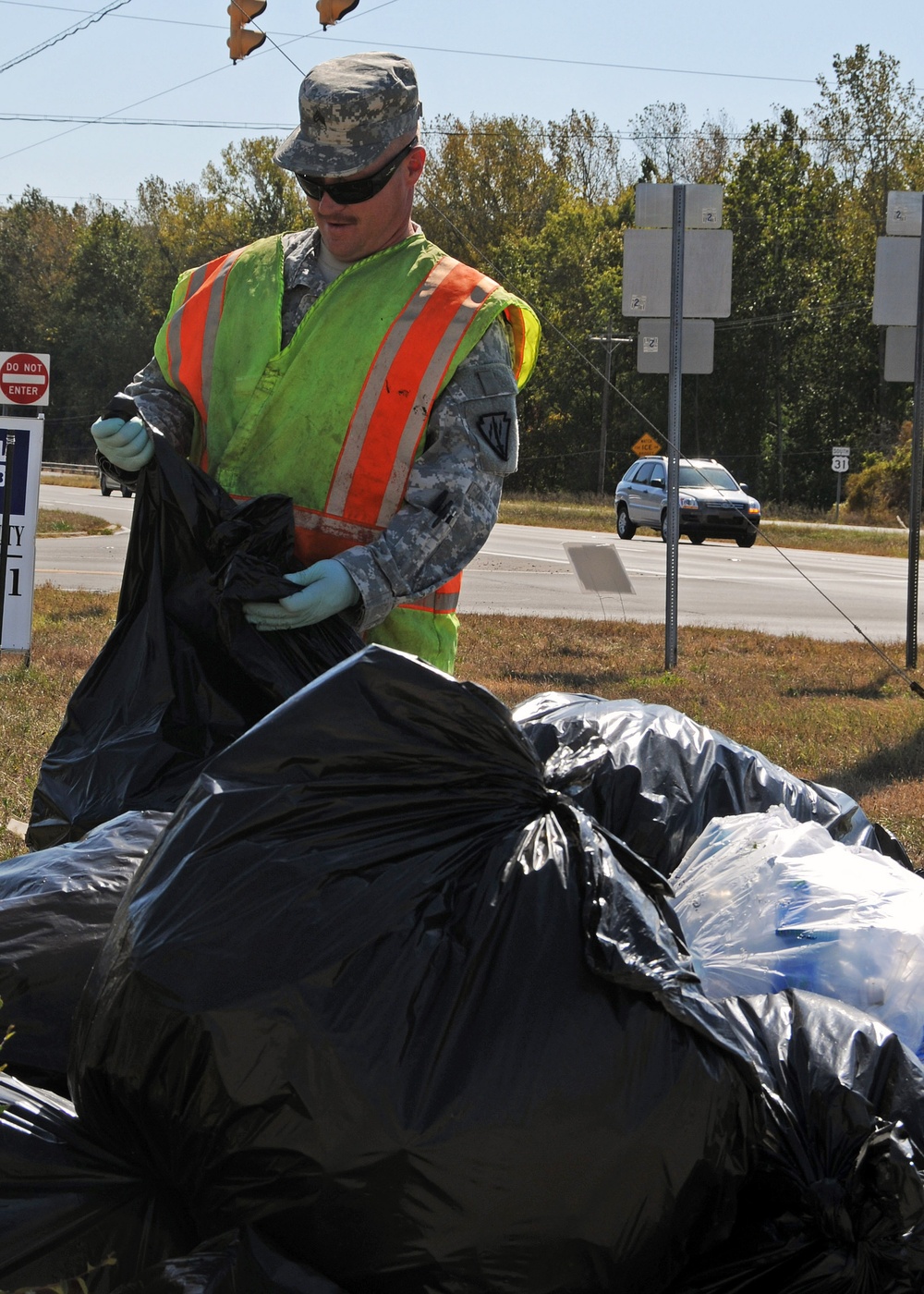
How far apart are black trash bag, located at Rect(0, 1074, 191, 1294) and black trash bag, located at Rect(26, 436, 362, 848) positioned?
2.52ft

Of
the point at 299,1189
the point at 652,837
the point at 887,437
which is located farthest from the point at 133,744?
the point at 887,437

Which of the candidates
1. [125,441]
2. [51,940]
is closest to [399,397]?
[125,441]

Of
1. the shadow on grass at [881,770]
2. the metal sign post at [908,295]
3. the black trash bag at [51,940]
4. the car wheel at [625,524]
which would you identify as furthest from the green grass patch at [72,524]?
the black trash bag at [51,940]

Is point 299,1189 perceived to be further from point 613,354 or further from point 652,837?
point 613,354

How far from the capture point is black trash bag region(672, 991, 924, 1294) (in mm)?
1485

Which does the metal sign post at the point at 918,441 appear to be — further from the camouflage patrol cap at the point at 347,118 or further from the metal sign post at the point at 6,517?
the camouflage patrol cap at the point at 347,118

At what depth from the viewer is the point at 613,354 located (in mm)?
42531

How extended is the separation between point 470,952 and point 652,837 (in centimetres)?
104

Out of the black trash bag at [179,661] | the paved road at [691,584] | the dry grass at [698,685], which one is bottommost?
the paved road at [691,584]

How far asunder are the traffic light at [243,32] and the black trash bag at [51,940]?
24.4 ft

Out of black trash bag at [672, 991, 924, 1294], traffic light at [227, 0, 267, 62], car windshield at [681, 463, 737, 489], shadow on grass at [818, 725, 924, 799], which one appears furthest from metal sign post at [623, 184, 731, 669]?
car windshield at [681, 463, 737, 489]

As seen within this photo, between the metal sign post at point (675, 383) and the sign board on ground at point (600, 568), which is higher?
the metal sign post at point (675, 383)

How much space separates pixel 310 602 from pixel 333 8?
682cm

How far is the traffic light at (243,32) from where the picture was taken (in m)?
8.48
